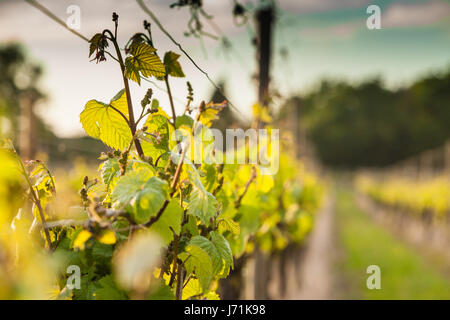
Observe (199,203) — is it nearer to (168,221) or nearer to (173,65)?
(168,221)

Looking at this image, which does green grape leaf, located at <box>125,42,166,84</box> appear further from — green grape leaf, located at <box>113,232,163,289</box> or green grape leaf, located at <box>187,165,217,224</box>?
green grape leaf, located at <box>113,232,163,289</box>

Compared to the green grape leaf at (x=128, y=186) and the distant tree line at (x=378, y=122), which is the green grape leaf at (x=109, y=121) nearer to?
the green grape leaf at (x=128, y=186)

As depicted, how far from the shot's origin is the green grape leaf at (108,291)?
3.43 feet

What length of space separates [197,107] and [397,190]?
20238 millimetres

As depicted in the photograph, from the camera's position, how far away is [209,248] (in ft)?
4.17

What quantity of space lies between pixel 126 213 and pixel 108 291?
8.0 inches

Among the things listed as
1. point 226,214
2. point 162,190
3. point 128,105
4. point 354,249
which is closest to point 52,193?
point 128,105

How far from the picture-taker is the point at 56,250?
1.20 m

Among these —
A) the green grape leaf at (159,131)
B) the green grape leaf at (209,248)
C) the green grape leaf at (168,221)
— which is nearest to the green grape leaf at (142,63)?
the green grape leaf at (159,131)

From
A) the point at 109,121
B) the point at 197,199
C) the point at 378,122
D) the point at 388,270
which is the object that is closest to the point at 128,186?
the point at 197,199

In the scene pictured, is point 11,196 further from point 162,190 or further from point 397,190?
point 397,190
